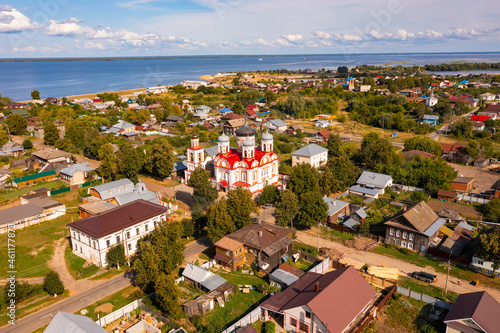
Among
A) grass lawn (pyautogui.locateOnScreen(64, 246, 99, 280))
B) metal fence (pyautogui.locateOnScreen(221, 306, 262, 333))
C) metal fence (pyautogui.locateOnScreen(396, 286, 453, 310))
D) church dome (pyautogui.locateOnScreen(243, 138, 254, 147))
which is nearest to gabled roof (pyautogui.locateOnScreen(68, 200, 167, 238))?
grass lawn (pyautogui.locateOnScreen(64, 246, 99, 280))

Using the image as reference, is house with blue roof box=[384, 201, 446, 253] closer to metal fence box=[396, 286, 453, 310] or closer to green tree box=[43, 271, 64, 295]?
metal fence box=[396, 286, 453, 310]

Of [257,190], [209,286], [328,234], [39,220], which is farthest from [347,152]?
[39,220]

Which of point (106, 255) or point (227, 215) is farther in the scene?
point (227, 215)

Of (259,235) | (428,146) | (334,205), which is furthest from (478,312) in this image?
(428,146)

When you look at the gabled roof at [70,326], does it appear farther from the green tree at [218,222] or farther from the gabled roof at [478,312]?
the gabled roof at [478,312]

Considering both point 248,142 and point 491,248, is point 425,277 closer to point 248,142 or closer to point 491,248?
point 491,248

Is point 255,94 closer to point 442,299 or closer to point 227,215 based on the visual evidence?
point 227,215
